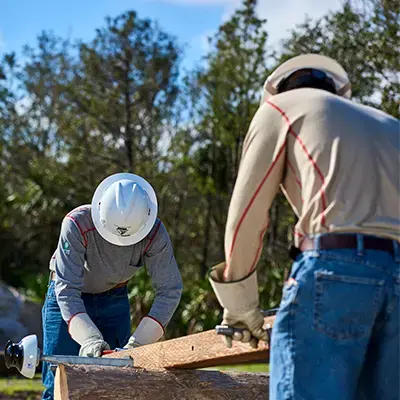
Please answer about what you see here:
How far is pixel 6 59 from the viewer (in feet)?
94.0

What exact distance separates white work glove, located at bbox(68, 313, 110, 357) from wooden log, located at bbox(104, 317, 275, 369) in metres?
0.15

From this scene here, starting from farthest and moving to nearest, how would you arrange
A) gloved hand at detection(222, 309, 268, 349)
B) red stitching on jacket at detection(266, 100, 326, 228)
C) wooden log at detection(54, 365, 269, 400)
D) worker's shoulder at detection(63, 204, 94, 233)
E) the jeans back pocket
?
worker's shoulder at detection(63, 204, 94, 233) < wooden log at detection(54, 365, 269, 400) < gloved hand at detection(222, 309, 268, 349) < red stitching on jacket at detection(266, 100, 326, 228) < the jeans back pocket

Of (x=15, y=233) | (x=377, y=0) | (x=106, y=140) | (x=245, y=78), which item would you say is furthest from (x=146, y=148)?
(x=377, y=0)

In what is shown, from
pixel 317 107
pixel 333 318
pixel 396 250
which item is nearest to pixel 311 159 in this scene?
pixel 317 107

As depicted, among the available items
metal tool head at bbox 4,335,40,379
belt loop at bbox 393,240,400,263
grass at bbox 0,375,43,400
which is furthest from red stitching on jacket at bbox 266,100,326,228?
grass at bbox 0,375,43,400

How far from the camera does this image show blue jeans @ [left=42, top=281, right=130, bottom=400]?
5.40m

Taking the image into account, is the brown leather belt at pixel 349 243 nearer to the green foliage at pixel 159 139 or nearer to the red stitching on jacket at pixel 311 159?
the red stitching on jacket at pixel 311 159

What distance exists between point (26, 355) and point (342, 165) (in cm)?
216

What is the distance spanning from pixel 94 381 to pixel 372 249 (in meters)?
1.83

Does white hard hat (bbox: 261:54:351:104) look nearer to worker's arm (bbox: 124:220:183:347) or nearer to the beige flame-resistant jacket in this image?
the beige flame-resistant jacket

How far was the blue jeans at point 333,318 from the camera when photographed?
2916 millimetres

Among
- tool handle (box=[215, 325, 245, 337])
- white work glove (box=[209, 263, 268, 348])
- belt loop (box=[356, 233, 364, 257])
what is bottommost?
tool handle (box=[215, 325, 245, 337])

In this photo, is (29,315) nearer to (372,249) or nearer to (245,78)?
(245,78)

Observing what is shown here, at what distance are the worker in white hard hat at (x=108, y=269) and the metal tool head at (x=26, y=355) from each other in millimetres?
514
